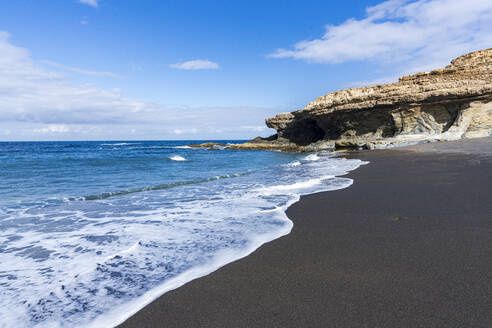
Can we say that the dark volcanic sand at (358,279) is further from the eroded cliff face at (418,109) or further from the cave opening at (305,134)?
the cave opening at (305,134)

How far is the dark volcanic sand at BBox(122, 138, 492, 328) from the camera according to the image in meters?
1.95

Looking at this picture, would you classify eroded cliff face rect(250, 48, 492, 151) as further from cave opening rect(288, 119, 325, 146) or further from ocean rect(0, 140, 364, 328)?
ocean rect(0, 140, 364, 328)

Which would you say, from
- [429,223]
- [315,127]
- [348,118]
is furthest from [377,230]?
[315,127]

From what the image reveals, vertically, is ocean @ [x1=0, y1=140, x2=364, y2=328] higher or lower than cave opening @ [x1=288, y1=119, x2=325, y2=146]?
lower

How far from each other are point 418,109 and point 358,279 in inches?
1101

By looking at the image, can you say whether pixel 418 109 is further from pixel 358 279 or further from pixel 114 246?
pixel 114 246

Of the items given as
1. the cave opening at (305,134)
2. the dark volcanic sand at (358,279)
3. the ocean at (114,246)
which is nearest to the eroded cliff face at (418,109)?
the cave opening at (305,134)

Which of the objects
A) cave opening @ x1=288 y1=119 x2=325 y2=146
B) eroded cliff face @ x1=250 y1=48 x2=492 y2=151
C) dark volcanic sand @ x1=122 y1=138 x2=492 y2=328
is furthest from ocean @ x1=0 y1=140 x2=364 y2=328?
cave opening @ x1=288 y1=119 x2=325 y2=146

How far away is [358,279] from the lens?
2434 millimetres

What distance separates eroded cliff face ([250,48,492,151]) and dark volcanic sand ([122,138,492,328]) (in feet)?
74.9

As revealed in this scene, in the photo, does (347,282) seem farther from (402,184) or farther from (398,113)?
(398,113)

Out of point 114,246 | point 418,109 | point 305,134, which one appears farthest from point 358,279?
point 305,134

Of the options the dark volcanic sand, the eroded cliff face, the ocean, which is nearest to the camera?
the dark volcanic sand

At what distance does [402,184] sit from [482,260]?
4.57 metres
